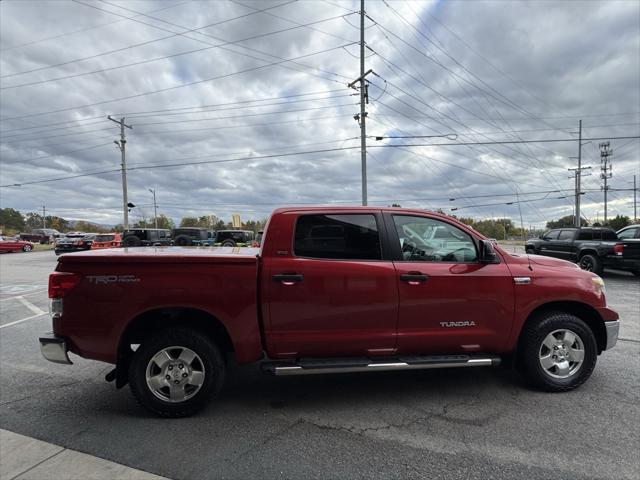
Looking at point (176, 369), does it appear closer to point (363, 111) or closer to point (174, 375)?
point (174, 375)

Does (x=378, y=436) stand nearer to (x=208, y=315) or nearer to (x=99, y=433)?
(x=208, y=315)

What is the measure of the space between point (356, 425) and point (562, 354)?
2.21 m

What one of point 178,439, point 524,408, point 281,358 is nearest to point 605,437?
Result: point 524,408

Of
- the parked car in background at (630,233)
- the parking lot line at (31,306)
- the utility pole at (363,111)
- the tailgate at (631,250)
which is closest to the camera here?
the parking lot line at (31,306)

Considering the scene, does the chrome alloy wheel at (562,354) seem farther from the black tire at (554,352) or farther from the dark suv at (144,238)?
the dark suv at (144,238)

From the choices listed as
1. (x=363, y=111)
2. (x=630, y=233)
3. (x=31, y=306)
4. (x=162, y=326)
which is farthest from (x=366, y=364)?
(x=363, y=111)

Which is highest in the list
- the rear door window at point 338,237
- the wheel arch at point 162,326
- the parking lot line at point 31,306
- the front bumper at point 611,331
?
the rear door window at point 338,237

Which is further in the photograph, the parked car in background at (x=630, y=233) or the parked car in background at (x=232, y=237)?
the parked car in background at (x=232, y=237)

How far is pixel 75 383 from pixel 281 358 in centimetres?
246

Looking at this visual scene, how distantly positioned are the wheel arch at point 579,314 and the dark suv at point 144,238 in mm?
26094

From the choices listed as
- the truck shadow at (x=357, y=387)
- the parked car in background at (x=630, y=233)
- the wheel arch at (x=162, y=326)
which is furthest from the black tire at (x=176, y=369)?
the parked car in background at (x=630, y=233)

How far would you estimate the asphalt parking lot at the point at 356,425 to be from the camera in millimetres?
2844

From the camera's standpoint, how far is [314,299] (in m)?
3.62

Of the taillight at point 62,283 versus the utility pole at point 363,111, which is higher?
the utility pole at point 363,111
